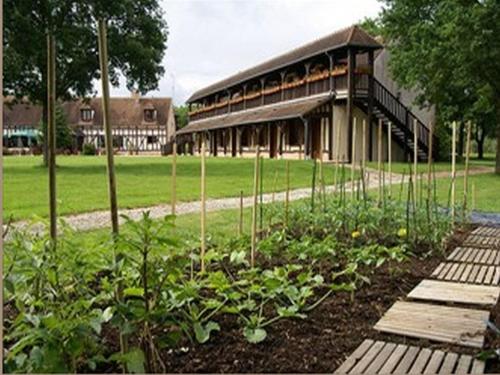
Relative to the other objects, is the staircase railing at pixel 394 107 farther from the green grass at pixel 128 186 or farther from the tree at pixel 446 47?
the green grass at pixel 128 186

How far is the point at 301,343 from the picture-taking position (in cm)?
179

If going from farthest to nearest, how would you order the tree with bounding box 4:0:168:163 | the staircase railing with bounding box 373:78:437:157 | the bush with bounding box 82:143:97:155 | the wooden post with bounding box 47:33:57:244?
the bush with bounding box 82:143:97:155
the staircase railing with bounding box 373:78:437:157
the tree with bounding box 4:0:168:163
the wooden post with bounding box 47:33:57:244

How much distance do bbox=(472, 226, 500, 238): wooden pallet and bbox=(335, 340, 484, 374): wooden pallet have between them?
2679 mm

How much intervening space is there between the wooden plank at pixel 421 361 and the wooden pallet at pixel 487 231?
2.68 metres

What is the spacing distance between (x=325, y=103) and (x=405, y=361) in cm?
1340

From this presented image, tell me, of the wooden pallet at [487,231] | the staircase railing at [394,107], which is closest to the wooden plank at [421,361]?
the wooden pallet at [487,231]

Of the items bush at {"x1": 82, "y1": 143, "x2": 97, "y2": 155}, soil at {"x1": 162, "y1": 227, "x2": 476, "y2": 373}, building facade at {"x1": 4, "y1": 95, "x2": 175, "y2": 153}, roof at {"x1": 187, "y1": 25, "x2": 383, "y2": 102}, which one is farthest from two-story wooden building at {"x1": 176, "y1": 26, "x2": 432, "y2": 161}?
soil at {"x1": 162, "y1": 227, "x2": 476, "y2": 373}

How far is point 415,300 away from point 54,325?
1.58 m

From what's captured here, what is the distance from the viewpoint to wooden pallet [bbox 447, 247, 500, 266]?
3.12m

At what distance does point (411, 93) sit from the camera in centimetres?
1788

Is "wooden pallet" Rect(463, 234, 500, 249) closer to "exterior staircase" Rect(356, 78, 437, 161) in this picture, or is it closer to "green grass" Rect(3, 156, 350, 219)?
"green grass" Rect(3, 156, 350, 219)

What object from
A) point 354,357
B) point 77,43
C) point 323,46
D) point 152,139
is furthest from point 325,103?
point 354,357

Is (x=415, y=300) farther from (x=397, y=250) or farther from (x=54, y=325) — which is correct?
(x=54, y=325)

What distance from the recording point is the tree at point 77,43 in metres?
7.82
